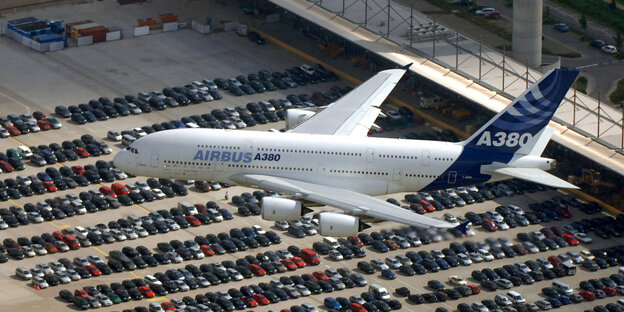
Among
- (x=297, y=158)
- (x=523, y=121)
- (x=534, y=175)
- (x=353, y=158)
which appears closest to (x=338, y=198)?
(x=353, y=158)

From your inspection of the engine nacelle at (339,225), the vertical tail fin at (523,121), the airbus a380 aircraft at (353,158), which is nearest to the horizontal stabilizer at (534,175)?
the airbus a380 aircraft at (353,158)

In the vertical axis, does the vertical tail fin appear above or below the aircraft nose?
above

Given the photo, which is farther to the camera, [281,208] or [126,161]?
[126,161]

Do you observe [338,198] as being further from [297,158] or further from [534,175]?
[534,175]

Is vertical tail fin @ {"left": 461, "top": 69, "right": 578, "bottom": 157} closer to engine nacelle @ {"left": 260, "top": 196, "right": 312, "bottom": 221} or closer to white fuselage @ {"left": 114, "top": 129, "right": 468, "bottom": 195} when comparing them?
white fuselage @ {"left": 114, "top": 129, "right": 468, "bottom": 195}

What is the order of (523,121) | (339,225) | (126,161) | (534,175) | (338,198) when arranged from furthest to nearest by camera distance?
1. (523,121)
2. (126,161)
3. (534,175)
4. (338,198)
5. (339,225)

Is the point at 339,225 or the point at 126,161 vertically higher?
the point at 126,161

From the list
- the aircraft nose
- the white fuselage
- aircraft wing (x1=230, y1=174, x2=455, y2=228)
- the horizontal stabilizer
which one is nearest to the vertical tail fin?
the horizontal stabilizer
